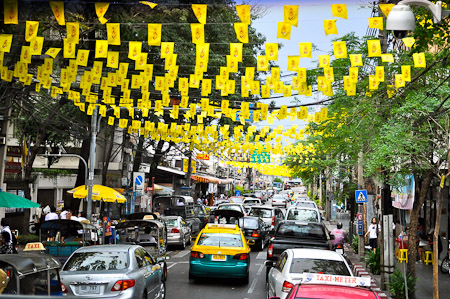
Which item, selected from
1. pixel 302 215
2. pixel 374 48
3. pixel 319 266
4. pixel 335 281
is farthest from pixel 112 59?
pixel 302 215

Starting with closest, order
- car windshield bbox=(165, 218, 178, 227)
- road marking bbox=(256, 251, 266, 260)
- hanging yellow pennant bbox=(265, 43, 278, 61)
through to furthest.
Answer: hanging yellow pennant bbox=(265, 43, 278, 61), road marking bbox=(256, 251, 266, 260), car windshield bbox=(165, 218, 178, 227)

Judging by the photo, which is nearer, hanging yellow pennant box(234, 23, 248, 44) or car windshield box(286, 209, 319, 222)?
hanging yellow pennant box(234, 23, 248, 44)

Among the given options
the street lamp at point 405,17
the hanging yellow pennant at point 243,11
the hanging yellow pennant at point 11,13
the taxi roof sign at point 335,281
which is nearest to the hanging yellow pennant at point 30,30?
the hanging yellow pennant at point 11,13

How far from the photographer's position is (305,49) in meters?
13.4

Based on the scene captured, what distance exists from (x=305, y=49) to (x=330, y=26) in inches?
55.7

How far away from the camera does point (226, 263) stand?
14695 millimetres

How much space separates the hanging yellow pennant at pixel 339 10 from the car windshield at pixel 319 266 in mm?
4989

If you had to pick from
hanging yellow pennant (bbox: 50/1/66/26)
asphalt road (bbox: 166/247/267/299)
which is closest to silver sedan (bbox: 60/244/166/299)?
asphalt road (bbox: 166/247/267/299)

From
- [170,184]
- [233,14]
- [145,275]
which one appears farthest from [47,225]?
[170,184]

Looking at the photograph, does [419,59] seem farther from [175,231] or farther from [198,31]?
[175,231]

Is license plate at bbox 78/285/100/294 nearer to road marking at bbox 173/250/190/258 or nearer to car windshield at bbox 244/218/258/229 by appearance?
road marking at bbox 173/250/190/258

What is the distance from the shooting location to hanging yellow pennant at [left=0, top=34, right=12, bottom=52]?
13219 millimetres

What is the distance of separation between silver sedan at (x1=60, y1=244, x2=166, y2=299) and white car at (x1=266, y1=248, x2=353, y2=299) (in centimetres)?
263

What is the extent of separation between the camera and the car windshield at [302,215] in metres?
25.9
